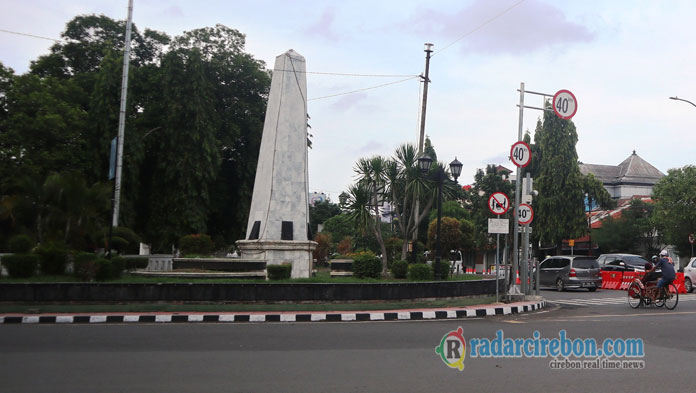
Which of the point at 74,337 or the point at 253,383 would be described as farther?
the point at 74,337

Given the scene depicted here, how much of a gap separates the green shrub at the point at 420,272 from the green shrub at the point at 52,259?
9.94 meters

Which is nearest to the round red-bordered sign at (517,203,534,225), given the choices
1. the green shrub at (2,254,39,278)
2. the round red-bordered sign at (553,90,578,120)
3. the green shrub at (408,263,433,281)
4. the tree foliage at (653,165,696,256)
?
the round red-bordered sign at (553,90,578,120)

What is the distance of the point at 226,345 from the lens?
8930mm

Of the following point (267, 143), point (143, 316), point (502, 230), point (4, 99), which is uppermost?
point (4, 99)

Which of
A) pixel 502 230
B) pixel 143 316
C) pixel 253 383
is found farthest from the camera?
pixel 502 230

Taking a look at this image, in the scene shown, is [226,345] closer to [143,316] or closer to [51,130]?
[143,316]

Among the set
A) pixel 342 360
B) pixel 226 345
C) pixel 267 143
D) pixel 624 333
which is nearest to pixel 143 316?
pixel 226 345

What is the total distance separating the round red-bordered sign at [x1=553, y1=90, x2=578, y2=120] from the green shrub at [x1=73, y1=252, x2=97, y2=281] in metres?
13.2

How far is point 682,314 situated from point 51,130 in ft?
83.0

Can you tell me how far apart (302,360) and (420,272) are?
11439 mm

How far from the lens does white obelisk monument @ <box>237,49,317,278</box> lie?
69.9 ft

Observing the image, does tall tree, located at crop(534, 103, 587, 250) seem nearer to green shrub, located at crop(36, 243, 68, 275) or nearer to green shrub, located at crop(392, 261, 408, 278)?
green shrub, located at crop(392, 261, 408, 278)

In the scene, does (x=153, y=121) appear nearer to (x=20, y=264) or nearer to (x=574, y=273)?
(x=20, y=264)

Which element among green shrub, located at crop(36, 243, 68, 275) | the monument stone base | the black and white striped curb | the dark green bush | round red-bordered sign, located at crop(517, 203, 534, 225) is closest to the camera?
the black and white striped curb
